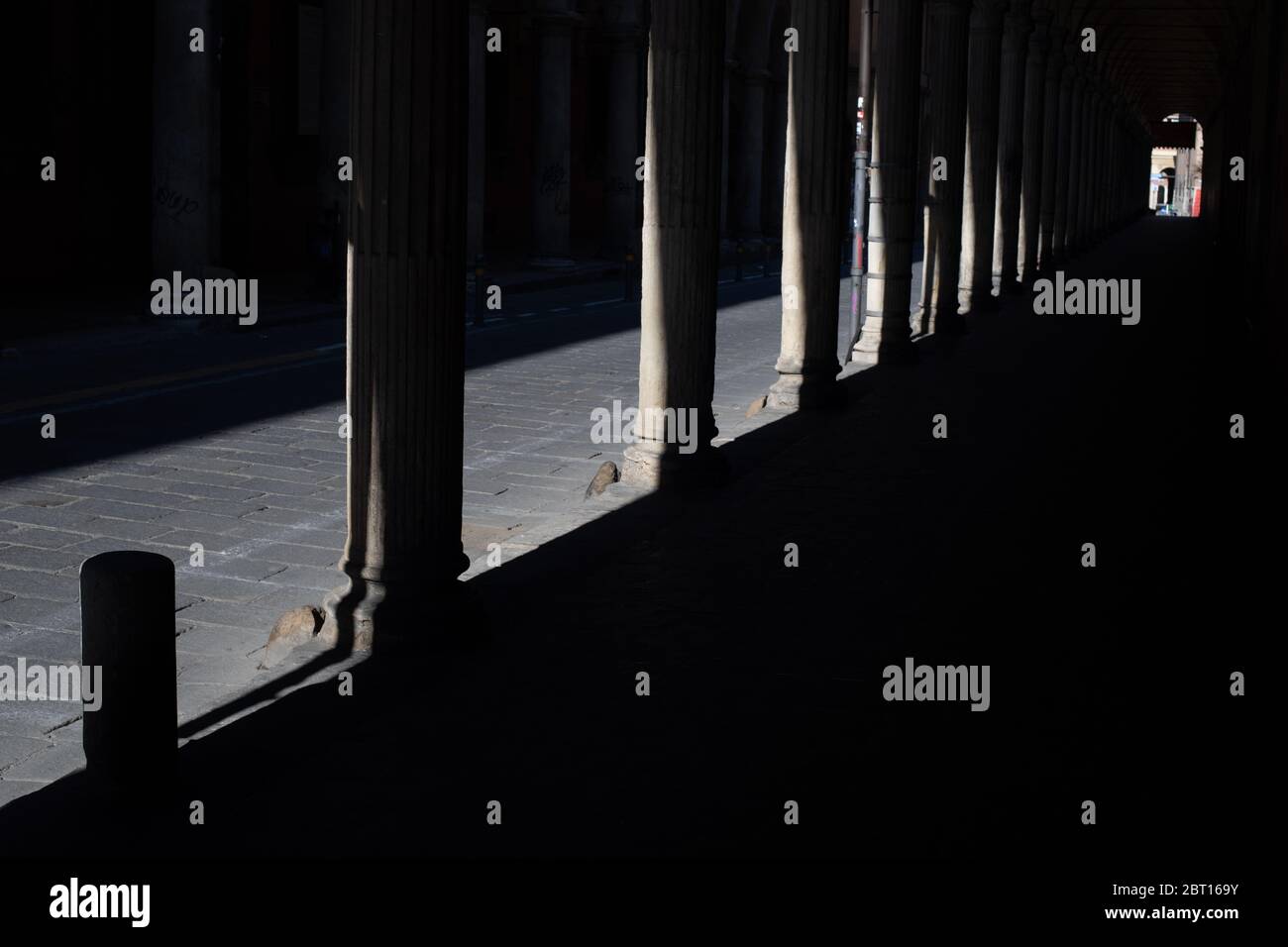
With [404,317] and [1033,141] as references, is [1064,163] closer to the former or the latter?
[1033,141]

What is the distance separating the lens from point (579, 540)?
8.08m

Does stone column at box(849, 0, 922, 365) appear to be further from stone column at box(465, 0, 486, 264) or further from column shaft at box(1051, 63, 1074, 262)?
column shaft at box(1051, 63, 1074, 262)

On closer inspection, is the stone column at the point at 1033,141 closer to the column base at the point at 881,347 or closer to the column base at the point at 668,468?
the column base at the point at 881,347

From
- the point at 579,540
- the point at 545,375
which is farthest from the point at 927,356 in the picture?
the point at 579,540

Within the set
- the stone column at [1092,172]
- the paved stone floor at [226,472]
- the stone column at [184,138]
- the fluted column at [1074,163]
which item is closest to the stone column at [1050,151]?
the fluted column at [1074,163]

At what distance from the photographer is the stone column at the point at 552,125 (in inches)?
1112

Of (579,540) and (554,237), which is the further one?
(554,237)

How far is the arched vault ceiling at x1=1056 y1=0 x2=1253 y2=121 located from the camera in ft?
134

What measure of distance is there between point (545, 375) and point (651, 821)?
10.8m

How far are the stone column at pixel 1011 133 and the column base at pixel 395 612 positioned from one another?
21.2m

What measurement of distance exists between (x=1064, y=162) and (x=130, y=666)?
122 feet

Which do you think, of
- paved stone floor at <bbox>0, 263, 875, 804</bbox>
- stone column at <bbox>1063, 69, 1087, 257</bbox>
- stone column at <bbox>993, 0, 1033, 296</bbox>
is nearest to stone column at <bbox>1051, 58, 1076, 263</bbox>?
stone column at <bbox>1063, 69, 1087, 257</bbox>

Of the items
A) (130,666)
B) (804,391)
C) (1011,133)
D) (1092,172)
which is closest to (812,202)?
(804,391)
